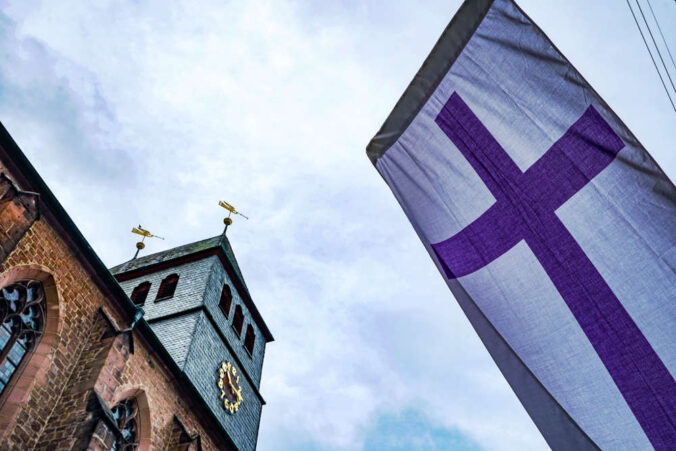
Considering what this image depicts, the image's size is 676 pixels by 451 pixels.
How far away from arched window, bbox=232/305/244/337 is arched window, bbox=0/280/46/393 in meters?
10.7

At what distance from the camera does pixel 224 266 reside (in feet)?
72.4

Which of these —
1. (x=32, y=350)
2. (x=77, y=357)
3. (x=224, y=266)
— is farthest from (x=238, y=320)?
(x=32, y=350)

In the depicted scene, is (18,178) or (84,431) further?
(18,178)

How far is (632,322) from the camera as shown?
4004 mm

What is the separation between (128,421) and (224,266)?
34.7ft

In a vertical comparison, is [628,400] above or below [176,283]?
below

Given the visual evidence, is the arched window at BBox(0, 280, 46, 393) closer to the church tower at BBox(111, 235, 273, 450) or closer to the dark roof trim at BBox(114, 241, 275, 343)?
the church tower at BBox(111, 235, 273, 450)

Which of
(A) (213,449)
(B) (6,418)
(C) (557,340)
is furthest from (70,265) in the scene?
(C) (557,340)

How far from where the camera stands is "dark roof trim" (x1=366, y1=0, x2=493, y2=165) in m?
4.82

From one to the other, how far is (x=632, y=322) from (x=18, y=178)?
35.6 ft

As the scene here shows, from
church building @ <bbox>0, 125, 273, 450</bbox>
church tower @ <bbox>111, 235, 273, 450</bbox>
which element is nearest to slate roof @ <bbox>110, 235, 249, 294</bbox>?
church tower @ <bbox>111, 235, 273, 450</bbox>

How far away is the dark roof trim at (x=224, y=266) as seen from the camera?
21766mm

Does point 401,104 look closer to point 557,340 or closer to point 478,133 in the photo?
point 478,133

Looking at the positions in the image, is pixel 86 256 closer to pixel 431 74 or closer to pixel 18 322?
pixel 18 322
